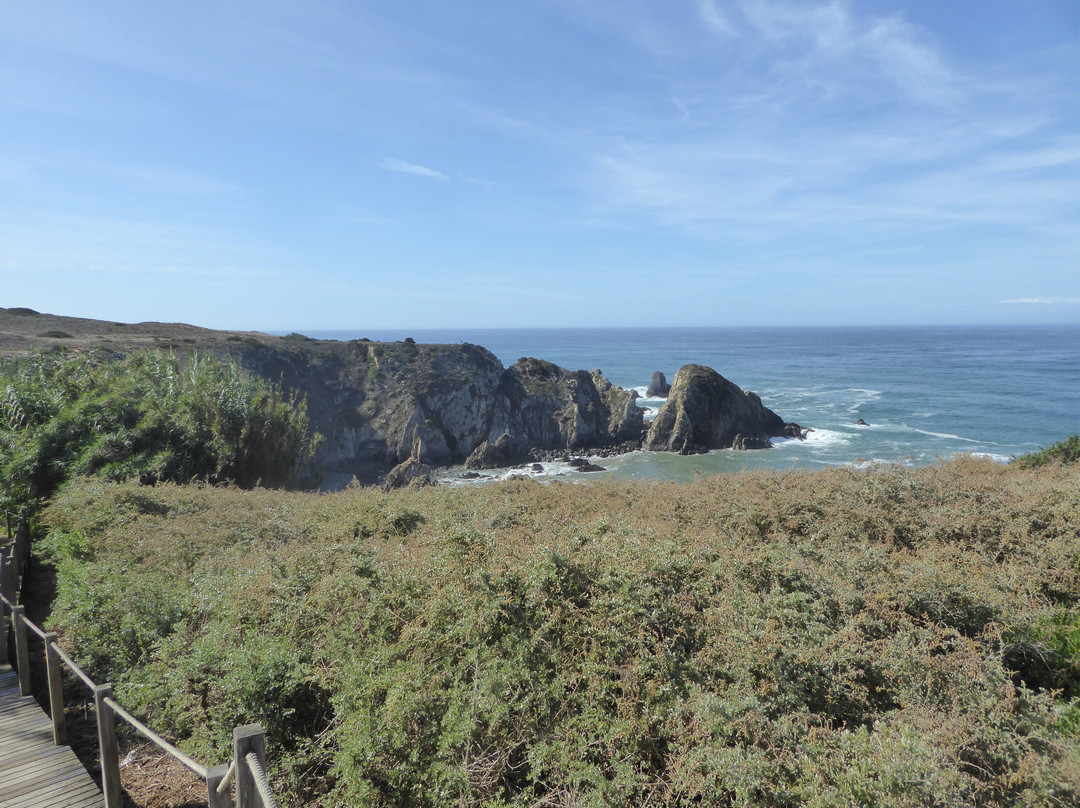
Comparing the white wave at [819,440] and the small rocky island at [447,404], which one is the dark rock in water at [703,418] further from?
the white wave at [819,440]

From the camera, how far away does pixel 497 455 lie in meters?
44.2

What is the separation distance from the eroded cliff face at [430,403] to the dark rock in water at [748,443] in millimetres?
8865

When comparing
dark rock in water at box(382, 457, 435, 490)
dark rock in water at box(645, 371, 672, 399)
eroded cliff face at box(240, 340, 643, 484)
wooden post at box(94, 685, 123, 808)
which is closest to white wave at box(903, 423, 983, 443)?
eroded cliff face at box(240, 340, 643, 484)

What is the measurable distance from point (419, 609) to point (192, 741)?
5.87 ft

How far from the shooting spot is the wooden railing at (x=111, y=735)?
2.57 meters

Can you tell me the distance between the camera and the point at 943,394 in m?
64.2

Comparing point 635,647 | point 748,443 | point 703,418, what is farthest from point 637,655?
point 703,418

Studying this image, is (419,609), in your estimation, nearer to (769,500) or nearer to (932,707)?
(932,707)

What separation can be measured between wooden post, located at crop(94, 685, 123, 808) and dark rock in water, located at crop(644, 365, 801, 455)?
138 ft

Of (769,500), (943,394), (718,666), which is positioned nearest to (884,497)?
(769,500)

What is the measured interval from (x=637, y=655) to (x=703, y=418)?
43.1 m

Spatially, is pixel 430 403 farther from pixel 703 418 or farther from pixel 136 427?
pixel 136 427

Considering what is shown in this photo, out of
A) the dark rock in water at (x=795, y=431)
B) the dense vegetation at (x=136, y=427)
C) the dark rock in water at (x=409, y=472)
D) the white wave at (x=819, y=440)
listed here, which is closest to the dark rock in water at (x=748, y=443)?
the white wave at (x=819, y=440)

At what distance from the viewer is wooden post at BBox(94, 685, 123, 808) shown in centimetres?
386
